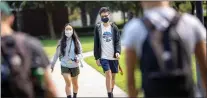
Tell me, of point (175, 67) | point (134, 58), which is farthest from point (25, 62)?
point (175, 67)

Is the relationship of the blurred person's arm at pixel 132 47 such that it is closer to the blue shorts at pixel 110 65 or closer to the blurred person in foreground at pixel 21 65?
the blurred person in foreground at pixel 21 65

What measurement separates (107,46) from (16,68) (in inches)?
249

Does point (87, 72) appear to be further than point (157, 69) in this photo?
Yes

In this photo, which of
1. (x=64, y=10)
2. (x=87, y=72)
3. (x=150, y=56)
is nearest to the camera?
(x=150, y=56)

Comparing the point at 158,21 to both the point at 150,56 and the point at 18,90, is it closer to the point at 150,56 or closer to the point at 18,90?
the point at 150,56

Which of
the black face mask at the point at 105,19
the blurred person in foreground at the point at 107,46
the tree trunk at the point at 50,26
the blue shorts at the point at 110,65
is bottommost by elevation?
the tree trunk at the point at 50,26

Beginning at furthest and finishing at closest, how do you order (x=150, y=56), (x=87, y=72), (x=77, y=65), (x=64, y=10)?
(x=64, y=10) → (x=87, y=72) → (x=77, y=65) → (x=150, y=56)

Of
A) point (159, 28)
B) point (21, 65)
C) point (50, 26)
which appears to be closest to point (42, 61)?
point (21, 65)

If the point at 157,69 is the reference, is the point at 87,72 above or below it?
below

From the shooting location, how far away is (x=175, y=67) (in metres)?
3.49

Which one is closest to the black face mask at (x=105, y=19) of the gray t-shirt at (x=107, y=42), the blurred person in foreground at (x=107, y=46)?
the blurred person in foreground at (x=107, y=46)

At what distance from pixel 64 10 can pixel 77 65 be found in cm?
3867

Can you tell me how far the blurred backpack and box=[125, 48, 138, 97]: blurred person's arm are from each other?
64cm

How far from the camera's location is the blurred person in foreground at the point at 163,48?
3477 mm
